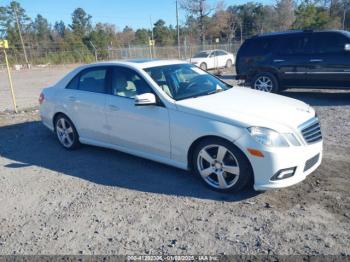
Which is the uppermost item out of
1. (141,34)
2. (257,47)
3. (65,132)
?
(141,34)

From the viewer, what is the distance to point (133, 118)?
15.9 feet

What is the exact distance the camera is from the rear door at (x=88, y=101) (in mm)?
5395

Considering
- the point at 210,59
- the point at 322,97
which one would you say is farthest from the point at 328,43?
the point at 210,59

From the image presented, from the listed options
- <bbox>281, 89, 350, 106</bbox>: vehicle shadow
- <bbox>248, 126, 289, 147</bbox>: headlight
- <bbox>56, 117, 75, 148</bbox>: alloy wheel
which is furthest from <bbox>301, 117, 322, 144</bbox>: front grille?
<bbox>281, 89, 350, 106</bbox>: vehicle shadow

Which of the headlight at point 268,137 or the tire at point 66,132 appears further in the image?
the tire at point 66,132

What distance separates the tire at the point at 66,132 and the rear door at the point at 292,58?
6.39m

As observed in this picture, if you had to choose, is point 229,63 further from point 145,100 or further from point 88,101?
point 145,100

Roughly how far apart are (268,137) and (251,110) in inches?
20.4

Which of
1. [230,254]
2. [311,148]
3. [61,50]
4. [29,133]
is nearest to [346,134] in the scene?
[311,148]

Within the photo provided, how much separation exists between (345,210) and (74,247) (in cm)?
285

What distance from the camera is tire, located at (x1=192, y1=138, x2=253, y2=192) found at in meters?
3.95

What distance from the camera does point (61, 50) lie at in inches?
1848

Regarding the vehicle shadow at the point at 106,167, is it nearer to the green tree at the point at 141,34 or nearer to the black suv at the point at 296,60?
the black suv at the point at 296,60

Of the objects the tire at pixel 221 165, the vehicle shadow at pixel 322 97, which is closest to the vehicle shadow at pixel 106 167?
the tire at pixel 221 165
